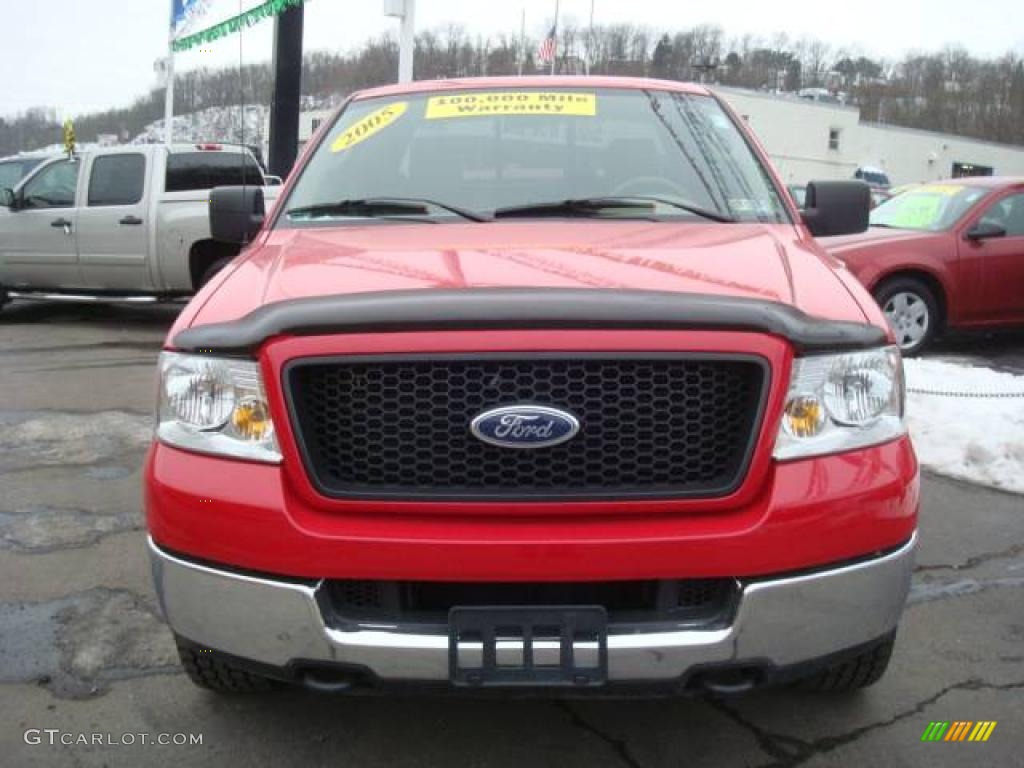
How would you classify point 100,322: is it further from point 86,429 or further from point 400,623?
point 400,623

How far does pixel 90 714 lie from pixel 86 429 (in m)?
3.59

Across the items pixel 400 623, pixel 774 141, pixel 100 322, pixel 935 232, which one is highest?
pixel 774 141

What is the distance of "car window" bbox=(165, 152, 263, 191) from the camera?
9.93 meters

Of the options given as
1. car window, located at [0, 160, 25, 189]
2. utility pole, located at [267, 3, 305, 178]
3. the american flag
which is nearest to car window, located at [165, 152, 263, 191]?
utility pole, located at [267, 3, 305, 178]

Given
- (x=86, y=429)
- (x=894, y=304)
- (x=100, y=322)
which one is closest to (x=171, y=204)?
(x=100, y=322)

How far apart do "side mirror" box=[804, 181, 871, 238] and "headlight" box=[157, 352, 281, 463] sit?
2.43 meters

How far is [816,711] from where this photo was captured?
2.72m

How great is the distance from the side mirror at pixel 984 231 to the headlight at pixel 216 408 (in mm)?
7821

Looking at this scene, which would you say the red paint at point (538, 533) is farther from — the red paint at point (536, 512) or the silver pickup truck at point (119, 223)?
the silver pickup truck at point (119, 223)

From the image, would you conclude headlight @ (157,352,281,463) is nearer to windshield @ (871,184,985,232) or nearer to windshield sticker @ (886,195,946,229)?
windshield @ (871,184,985,232)

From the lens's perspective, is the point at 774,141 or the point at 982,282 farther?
the point at 774,141

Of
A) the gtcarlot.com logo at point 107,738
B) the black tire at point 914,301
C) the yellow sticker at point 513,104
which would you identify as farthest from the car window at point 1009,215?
the gtcarlot.com logo at point 107,738

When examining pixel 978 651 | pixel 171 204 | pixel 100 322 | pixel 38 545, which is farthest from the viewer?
pixel 100 322

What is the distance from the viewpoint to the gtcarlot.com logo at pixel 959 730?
2600 millimetres
